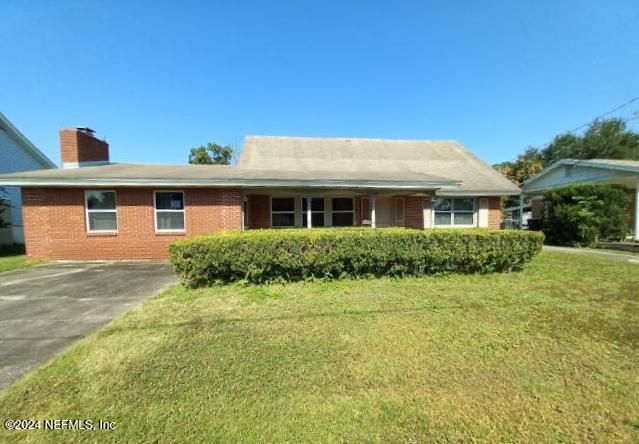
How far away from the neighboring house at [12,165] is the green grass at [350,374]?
17.2m

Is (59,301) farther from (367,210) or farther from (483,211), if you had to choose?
(483,211)

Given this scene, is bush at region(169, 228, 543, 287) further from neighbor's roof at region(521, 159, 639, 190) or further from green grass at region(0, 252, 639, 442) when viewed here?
neighbor's roof at region(521, 159, 639, 190)

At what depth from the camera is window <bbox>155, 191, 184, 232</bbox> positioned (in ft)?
32.0

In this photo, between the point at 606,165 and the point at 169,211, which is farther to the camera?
the point at 606,165

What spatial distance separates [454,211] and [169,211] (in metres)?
12.7

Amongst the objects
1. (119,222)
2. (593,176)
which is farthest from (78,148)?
(593,176)

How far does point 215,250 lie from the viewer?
18.9 ft

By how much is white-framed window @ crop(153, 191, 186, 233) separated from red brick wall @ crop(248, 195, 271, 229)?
11.0ft

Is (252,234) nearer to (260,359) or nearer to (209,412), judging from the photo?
(260,359)

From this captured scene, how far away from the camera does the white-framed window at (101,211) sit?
31.2ft

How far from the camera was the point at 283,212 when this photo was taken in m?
13.0

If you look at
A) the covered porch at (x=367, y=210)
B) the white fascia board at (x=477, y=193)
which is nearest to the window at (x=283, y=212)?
the covered porch at (x=367, y=210)

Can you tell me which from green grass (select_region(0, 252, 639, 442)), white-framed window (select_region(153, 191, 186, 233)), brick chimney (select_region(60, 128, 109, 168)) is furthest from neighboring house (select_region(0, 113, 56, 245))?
green grass (select_region(0, 252, 639, 442))

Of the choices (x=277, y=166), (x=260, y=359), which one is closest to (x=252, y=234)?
(x=260, y=359)
